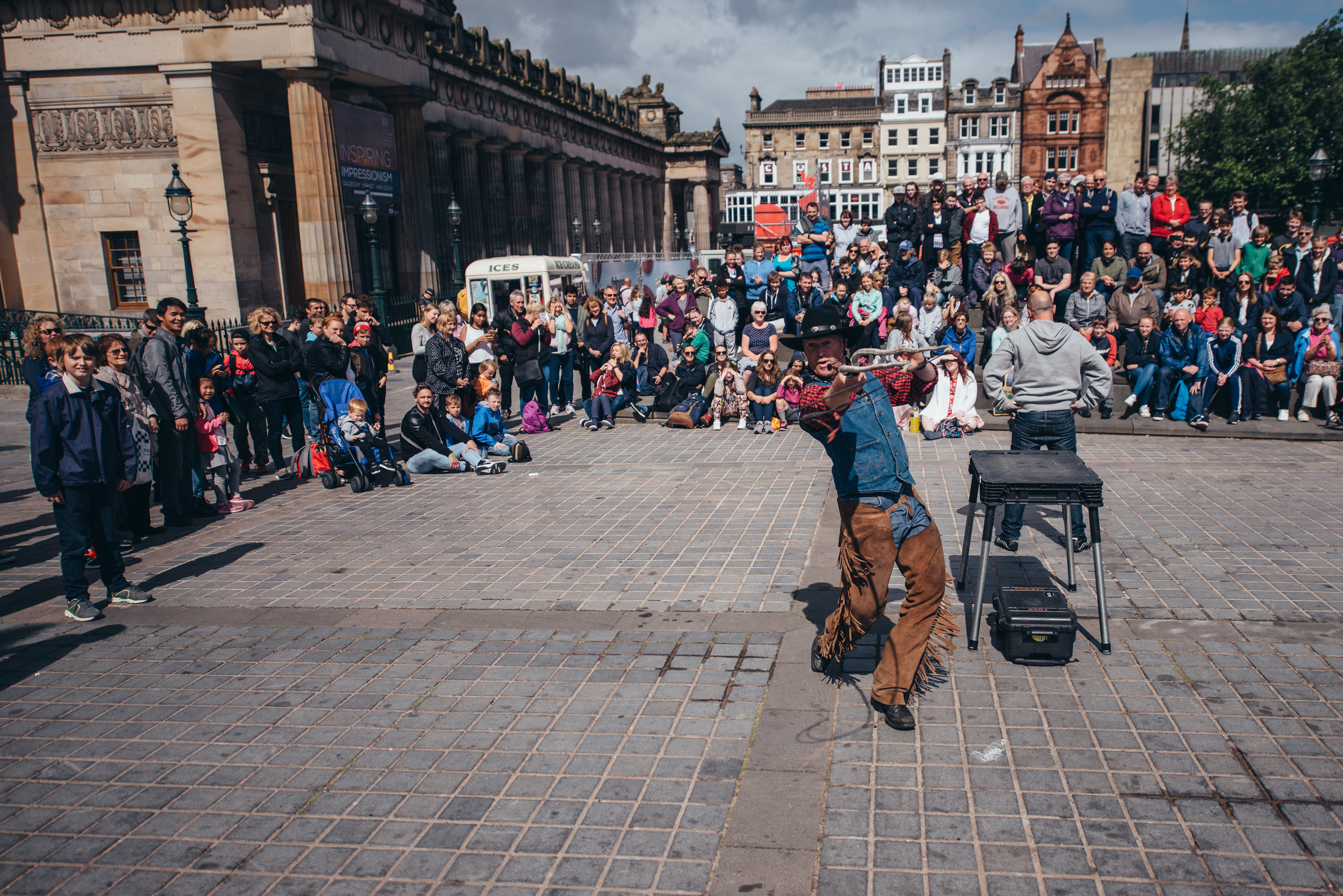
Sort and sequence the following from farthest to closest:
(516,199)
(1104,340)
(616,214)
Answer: (616,214)
(516,199)
(1104,340)

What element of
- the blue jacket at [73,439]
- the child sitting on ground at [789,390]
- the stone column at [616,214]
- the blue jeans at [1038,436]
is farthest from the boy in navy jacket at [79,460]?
the stone column at [616,214]

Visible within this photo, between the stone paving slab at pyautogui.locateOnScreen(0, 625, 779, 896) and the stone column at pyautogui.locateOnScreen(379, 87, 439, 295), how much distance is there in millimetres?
27287

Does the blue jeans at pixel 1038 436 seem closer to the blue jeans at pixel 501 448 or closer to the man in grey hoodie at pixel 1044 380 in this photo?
the man in grey hoodie at pixel 1044 380

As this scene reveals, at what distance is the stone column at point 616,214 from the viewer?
211 feet

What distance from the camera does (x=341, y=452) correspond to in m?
10.8

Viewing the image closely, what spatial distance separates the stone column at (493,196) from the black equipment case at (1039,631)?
4056cm

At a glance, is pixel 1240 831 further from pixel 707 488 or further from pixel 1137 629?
pixel 707 488

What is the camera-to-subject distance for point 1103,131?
73500 mm

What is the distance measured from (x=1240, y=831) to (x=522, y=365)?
39.6 ft

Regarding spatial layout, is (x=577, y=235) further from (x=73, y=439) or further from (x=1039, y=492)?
(x=1039, y=492)

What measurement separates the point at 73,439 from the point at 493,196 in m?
39.0

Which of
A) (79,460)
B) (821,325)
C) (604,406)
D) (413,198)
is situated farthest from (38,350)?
(413,198)

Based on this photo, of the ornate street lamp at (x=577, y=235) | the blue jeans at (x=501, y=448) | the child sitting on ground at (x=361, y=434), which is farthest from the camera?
the ornate street lamp at (x=577, y=235)

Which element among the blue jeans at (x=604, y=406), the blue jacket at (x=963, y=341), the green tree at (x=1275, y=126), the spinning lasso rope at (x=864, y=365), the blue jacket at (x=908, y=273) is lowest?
the blue jeans at (x=604, y=406)
